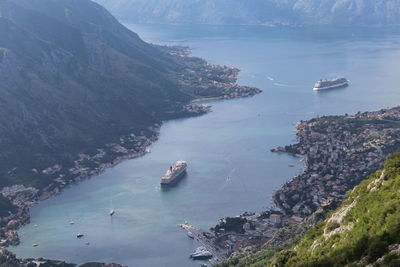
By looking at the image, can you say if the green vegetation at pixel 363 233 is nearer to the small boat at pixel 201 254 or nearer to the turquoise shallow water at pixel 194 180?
the small boat at pixel 201 254

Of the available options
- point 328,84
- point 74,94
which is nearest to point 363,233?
point 74,94

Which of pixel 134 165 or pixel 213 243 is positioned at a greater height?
pixel 134 165

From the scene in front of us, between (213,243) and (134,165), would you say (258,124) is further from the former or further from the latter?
(213,243)

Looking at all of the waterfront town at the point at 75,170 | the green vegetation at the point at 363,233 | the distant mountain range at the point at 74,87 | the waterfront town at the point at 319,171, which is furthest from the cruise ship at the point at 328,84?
the green vegetation at the point at 363,233

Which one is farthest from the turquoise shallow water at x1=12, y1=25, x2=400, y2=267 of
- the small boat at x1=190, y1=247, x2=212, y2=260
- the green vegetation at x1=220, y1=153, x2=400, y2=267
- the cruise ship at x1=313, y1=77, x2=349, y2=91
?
the green vegetation at x1=220, y1=153, x2=400, y2=267

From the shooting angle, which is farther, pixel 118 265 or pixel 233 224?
pixel 233 224

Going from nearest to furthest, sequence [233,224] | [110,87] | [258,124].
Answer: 1. [233,224]
2. [258,124]
3. [110,87]

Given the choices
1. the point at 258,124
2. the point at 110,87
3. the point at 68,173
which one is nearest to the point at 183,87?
the point at 110,87
